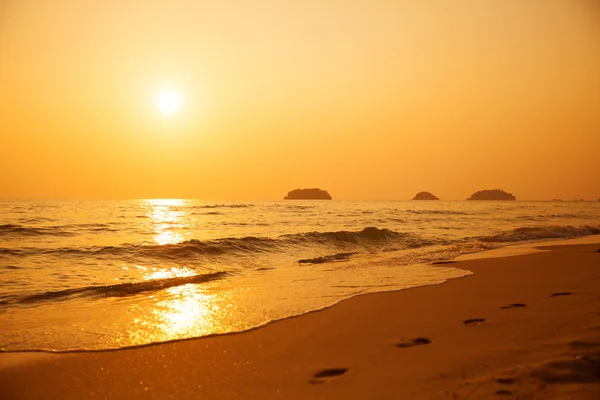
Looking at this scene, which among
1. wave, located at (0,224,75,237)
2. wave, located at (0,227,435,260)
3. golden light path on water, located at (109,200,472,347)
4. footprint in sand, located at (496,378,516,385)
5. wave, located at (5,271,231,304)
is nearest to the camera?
footprint in sand, located at (496,378,516,385)

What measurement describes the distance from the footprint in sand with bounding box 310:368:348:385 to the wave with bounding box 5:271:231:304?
669 centimetres

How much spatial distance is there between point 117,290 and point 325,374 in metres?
7.37

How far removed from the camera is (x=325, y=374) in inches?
160

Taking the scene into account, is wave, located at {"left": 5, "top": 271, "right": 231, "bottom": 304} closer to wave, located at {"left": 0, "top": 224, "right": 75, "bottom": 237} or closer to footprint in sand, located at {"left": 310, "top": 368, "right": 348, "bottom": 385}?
footprint in sand, located at {"left": 310, "top": 368, "right": 348, "bottom": 385}

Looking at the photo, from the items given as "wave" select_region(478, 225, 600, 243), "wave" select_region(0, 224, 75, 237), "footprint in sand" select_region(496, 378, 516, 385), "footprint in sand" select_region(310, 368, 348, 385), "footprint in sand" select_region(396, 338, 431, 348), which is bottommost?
"wave" select_region(478, 225, 600, 243)

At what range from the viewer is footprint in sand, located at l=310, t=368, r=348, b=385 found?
12.8 feet

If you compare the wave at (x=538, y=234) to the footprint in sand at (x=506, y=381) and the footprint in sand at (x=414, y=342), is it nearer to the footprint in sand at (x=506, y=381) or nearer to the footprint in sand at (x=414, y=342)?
the footprint in sand at (x=414, y=342)

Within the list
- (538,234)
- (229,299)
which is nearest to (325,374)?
(229,299)

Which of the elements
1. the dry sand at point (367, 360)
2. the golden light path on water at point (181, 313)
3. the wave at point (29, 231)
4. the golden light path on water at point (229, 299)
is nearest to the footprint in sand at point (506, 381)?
the dry sand at point (367, 360)

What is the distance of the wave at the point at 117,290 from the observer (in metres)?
8.92

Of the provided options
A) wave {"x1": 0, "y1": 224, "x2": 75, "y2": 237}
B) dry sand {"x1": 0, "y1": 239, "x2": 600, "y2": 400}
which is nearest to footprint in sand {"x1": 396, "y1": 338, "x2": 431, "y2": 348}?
dry sand {"x1": 0, "y1": 239, "x2": 600, "y2": 400}

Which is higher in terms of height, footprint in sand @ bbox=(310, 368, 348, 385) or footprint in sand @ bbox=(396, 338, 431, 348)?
footprint in sand @ bbox=(310, 368, 348, 385)

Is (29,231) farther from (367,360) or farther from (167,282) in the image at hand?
(367,360)

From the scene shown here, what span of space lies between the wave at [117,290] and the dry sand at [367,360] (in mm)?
4200
